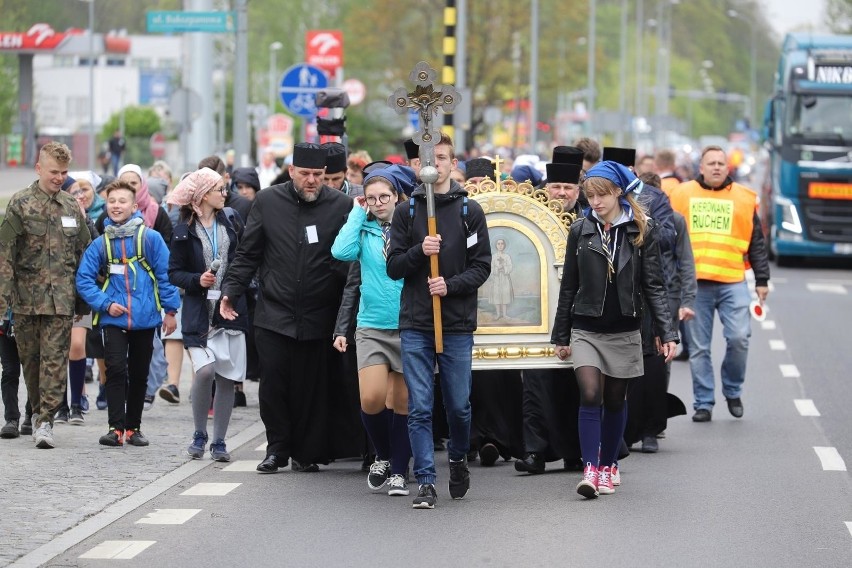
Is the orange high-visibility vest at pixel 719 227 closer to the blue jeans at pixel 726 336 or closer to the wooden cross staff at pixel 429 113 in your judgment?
the blue jeans at pixel 726 336

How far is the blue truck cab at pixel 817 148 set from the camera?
30.2 m

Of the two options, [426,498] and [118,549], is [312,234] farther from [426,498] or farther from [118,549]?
[118,549]

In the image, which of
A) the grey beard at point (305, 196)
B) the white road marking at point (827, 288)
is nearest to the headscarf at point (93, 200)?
the grey beard at point (305, 196)

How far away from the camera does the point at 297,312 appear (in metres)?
10.2

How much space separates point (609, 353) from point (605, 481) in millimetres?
708

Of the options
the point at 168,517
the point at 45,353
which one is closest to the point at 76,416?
the point at 45,353

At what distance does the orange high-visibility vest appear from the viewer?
13.4 m

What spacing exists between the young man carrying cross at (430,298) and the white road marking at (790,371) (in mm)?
7507

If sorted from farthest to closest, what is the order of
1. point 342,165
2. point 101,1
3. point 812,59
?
point 812,59, point 101,1, point 342,165

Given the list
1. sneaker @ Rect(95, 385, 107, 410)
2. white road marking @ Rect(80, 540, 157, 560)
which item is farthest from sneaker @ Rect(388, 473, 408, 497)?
sneaker @ Rect(95, 385, 107, 410)

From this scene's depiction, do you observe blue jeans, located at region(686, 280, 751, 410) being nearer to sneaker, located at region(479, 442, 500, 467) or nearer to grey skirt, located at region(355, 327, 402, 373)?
sneaker, located at region(479, 442, 500, 467)

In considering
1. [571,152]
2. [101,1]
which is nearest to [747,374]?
[571,152]

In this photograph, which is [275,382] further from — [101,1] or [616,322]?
[101,1]

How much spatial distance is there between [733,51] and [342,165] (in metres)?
135
